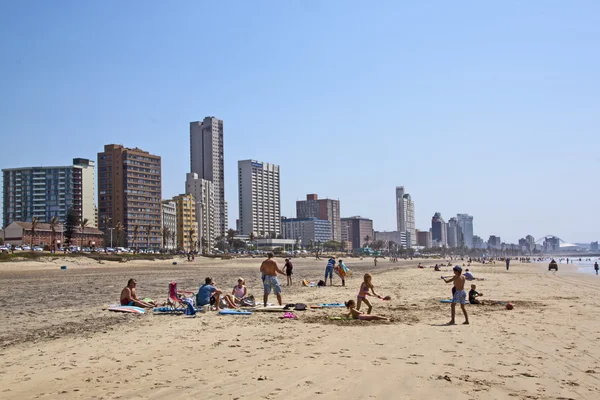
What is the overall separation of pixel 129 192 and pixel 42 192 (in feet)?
109

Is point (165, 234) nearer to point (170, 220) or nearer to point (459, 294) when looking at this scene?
point (170, 220)

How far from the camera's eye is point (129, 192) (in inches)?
5817

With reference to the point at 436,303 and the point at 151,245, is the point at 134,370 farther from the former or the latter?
the point at 151,245

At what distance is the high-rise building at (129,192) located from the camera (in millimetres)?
148000

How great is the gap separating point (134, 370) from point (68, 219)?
12319cm

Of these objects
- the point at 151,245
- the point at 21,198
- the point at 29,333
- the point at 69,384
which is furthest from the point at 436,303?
the point at 21,198

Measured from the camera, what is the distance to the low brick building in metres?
114

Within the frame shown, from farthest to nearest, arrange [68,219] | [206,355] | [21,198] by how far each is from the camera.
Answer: [21,198] < [68,219] < [206,355]

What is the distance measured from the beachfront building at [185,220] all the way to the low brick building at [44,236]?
3433cm

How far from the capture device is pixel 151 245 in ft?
497

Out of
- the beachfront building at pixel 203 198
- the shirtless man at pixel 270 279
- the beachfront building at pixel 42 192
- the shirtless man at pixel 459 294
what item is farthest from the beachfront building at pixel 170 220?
the shirtless man at pixel 459 294

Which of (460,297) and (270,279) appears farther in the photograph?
(270,279)

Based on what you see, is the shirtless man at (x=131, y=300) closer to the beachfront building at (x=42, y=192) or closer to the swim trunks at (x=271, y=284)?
the swim trunks at (x=271, y=284)

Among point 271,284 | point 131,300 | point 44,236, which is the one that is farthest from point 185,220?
point 271,284
